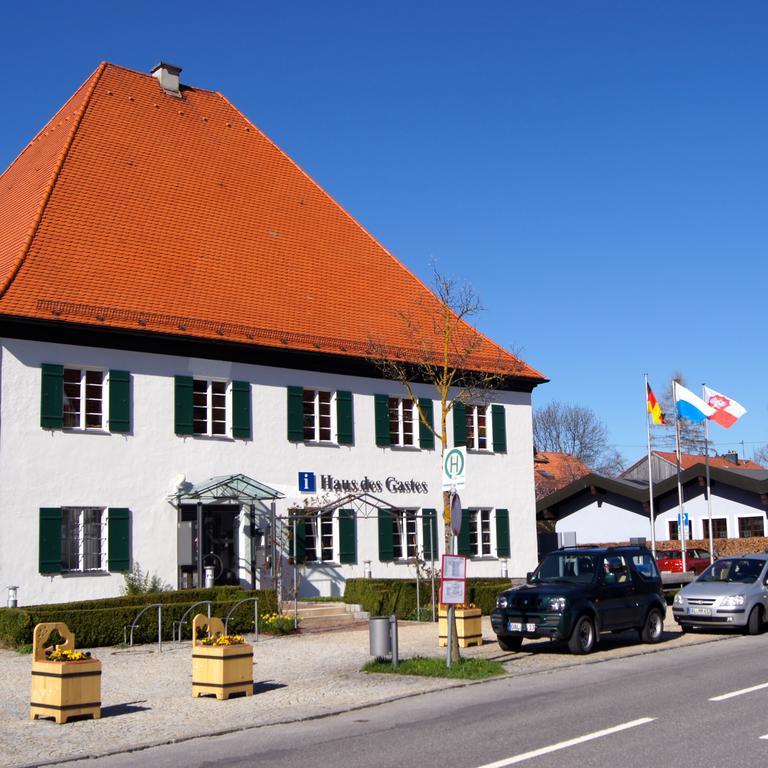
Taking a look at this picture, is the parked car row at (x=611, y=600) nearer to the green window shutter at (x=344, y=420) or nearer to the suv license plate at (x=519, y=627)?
the suv license plate at (x=519, y=627)

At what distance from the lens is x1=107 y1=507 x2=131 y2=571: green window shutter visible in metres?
26.6

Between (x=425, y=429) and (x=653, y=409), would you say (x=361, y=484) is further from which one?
(x=653, y=409)

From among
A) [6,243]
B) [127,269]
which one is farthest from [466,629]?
[6,243]

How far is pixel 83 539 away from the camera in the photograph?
2647 centimetres

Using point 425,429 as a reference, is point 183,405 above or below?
above

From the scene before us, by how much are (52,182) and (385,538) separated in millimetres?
13764

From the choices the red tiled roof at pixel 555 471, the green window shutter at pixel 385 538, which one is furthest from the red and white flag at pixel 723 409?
the red tiled roof at pixel 555 471

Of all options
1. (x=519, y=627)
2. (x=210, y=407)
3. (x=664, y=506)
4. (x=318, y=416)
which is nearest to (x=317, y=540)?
(x=318, y=416)

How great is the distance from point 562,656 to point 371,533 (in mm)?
13890

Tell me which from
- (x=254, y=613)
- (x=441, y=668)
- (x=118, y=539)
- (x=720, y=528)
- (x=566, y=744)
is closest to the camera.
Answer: (x=566, y=744)

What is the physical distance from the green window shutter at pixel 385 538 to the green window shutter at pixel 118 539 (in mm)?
8187

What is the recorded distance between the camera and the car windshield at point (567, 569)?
19688 millimetres

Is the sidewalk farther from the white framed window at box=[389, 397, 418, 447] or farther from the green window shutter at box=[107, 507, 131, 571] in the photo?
the white framed window at box=[389, 397, 418, 447]

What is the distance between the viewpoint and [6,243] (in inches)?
1159
